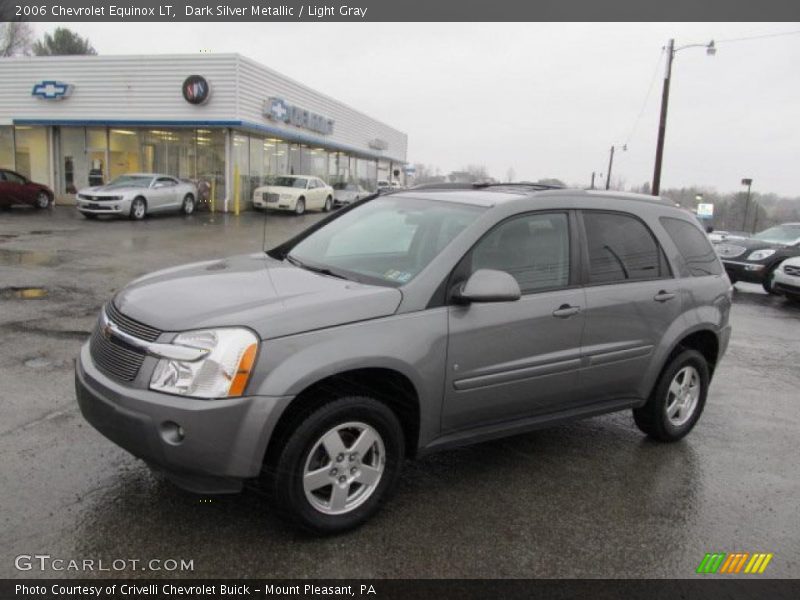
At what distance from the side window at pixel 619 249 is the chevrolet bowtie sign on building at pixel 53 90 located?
2888 centimetres

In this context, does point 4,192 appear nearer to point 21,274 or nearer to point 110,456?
point 21,274

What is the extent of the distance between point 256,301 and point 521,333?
1.55m

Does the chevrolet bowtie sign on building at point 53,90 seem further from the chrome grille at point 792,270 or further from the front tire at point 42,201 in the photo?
the chrome grille at point 792,270

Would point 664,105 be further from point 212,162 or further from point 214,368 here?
point 214,368

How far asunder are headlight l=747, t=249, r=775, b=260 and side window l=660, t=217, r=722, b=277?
10085 millimetres

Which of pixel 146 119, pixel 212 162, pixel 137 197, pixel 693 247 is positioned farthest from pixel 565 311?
pixel 146 119

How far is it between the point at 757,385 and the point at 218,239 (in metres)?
14.1

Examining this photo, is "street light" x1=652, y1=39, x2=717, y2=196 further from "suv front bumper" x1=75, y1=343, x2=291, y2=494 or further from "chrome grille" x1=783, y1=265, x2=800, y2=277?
"suv front bumper" x1=75, y1=343, x2=291, y2=494

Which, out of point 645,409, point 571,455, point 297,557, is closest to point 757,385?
point 645,409

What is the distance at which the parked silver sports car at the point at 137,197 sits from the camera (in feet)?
67.6

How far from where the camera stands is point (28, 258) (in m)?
11.9

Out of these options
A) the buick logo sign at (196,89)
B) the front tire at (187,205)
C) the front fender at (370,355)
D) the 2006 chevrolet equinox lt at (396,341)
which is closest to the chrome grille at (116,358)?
the 2006 chevrolet equinox lt at (396,341)

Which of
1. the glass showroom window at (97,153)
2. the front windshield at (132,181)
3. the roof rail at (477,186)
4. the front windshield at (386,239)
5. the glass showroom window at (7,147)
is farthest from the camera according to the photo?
the glass showroom window at (7,147)

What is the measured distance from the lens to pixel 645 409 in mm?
4684
